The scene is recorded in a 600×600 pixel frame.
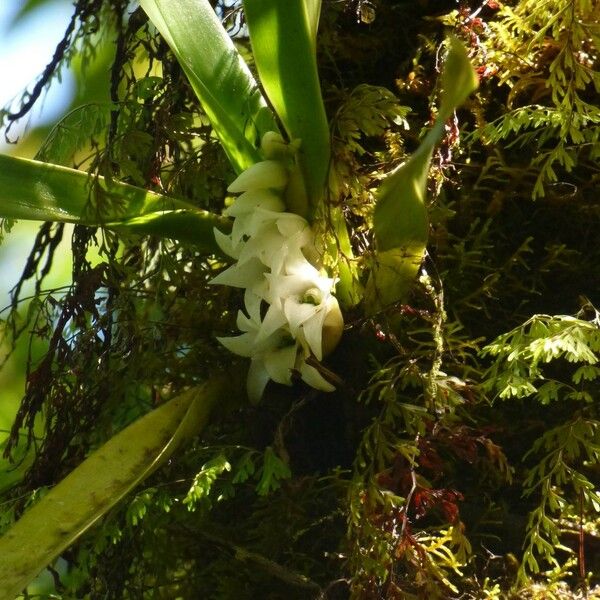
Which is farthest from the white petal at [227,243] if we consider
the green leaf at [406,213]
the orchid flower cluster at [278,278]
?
the green leaf at [406,213]

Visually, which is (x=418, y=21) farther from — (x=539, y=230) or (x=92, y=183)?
(x=92, y=183)

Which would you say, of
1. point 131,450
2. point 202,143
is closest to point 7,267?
point 202,143

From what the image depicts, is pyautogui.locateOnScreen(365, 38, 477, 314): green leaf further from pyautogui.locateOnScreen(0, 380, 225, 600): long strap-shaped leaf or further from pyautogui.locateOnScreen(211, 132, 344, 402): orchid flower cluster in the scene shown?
pyautogui.locateOnScreen(0, 380, 225, 600): long strap-shaped leaf

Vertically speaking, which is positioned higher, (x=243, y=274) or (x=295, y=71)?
(x=295, y=71)

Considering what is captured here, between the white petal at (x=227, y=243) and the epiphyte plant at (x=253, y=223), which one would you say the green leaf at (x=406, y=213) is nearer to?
the epiphyte plant at (x=253, y=223)

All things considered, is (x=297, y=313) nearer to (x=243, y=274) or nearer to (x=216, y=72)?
(x=243, y=274)

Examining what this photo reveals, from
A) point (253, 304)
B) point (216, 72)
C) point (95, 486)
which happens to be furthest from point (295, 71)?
point (95, 486)

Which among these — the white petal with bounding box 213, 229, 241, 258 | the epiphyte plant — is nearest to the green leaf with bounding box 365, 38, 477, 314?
the epiphyte plant
